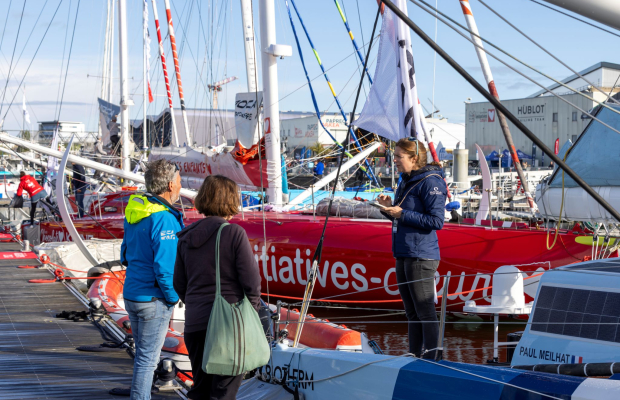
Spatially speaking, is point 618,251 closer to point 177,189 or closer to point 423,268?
point 423,268

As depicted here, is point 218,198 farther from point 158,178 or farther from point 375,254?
point 375,254

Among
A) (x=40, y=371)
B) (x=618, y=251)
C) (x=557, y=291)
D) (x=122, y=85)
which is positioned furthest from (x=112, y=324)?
(x=122, y=85)

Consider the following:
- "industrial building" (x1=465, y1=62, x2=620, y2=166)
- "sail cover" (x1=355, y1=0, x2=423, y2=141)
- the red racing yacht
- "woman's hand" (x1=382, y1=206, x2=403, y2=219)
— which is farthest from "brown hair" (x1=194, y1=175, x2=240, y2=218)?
"industrial building" (x1=465, y1=62, x2=620, y2=166)

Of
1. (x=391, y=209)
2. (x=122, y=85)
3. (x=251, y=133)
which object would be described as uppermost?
(x=122, y=85)

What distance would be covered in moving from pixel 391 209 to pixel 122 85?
566 inches

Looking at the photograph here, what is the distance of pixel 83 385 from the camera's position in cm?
464

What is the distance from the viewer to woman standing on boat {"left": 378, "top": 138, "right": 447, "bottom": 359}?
4.13 meters

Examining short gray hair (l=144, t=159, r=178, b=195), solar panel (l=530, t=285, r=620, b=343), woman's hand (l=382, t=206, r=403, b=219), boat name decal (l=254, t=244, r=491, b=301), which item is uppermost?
short gray hair (l=144, t=159, r=178, b=195)

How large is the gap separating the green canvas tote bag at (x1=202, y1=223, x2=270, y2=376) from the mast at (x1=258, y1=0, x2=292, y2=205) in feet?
23.7

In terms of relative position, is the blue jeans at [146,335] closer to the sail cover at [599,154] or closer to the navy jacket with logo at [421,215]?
the navy jacket with logo at [421,215]

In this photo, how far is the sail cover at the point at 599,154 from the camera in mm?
5457

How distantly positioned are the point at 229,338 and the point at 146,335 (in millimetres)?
767

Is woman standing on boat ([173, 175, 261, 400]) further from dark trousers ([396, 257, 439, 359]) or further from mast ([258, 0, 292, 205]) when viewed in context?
mast ([258, 0, 292, 205])

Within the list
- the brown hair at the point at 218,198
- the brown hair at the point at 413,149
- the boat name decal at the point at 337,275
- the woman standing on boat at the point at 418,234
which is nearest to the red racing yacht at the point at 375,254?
the boat name decal at the point at 337,275
